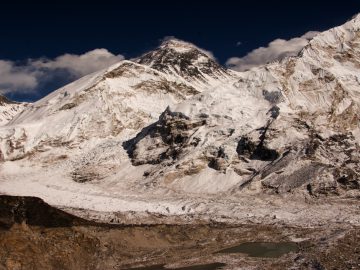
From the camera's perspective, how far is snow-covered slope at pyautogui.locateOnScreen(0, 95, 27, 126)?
421 feet

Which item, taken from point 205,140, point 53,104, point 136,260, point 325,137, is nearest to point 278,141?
point 325,137

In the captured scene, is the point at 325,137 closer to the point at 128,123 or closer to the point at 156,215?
the point at 156,215

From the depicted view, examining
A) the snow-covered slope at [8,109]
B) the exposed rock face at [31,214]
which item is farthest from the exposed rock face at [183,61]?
the exposed rock face at [31,214]

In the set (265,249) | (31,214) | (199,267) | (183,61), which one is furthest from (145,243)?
(183,61)

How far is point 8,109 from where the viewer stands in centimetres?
14262

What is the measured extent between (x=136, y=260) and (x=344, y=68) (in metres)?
51.4

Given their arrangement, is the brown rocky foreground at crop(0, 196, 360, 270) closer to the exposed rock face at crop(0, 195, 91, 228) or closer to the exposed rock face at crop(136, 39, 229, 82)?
the exposed rock face at crop(0, 195, 91, 228)

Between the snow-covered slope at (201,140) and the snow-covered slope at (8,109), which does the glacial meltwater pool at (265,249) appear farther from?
the snow-covered slope at (8,109)

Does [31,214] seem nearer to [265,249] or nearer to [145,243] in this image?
[145,243]

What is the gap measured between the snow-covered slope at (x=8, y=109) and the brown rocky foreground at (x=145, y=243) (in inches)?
3607

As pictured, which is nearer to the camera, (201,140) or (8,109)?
(201,140)

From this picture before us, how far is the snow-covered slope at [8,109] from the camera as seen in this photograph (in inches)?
5048

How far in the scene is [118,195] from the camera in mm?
56562

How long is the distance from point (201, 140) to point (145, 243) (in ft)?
99.4
